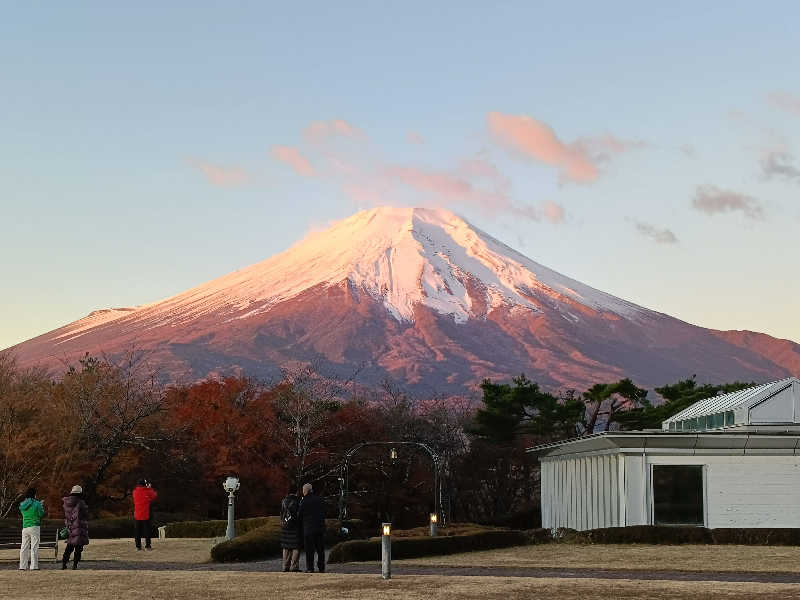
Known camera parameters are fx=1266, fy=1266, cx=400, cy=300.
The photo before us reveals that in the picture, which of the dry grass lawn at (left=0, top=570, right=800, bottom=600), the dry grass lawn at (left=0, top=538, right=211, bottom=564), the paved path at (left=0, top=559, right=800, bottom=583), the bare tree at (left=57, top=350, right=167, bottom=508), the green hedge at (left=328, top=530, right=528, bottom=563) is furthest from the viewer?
the bare tree at (left=57, top=350, right=167, bottom=508)

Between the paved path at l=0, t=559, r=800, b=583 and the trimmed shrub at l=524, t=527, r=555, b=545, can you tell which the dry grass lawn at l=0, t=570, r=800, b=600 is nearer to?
the paved path at l=0, t=559, r=800, b=583

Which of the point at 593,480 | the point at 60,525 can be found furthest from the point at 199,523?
the point at 593,480

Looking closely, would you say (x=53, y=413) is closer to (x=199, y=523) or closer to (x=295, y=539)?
(x=199, y=523)

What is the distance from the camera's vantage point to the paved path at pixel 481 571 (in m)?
19.7

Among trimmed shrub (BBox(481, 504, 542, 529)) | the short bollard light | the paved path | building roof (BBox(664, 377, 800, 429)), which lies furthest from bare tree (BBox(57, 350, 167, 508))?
the short bollard light

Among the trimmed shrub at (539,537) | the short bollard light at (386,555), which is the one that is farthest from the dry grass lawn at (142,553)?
the trimmed shrub at (539,537)

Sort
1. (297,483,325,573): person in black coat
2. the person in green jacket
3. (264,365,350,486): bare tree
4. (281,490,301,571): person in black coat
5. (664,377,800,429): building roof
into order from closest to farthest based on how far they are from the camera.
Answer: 1. (297,483,325,573): person in black coat
2. (281,490,301,571): person in black coat
3. the person in green jacket
4. (664,377,800,429): building roof
5. (264,365,350,486): bare tree

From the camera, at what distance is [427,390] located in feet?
641

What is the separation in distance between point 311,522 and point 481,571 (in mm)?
3005

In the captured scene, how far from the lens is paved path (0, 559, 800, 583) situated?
774 inches

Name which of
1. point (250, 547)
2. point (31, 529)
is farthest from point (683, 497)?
point (31, 529)

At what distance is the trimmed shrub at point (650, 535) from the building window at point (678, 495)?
5.64 feet

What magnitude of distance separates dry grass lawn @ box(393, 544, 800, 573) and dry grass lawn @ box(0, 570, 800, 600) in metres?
4.43

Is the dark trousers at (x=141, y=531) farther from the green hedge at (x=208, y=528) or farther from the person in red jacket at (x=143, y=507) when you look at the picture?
the green hedge at (x=208, y=528)
